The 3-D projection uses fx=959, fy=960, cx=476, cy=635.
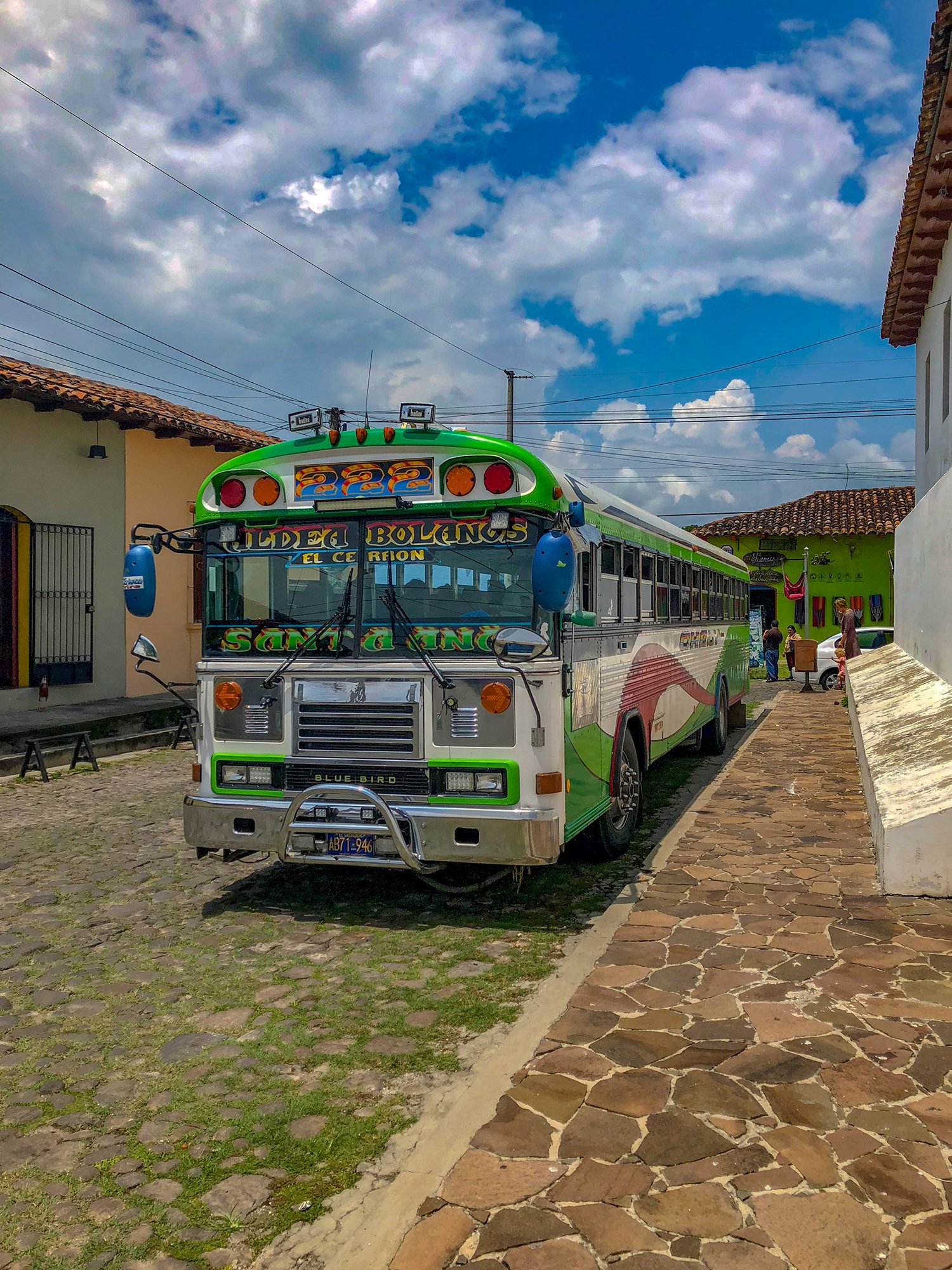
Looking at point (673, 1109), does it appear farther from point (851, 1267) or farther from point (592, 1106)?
point (851, 1267)

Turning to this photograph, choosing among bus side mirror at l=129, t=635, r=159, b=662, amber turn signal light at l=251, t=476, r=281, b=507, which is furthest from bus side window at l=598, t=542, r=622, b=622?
bus side mirror at l=129, t=635, r=159, b=662

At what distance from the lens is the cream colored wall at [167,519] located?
53.5ft

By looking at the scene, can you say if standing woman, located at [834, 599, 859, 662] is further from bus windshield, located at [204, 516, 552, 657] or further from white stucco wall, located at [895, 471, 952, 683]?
bus windshield, located at [204, 516, 552, 657]

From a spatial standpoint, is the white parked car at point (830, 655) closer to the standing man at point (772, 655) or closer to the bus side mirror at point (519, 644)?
the standing man at point (772, 655)

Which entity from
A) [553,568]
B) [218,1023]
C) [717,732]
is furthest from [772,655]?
[218,1023]

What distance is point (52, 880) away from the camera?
264 inches

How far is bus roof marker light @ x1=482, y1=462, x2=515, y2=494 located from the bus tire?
7.58 m

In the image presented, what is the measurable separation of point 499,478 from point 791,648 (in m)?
21.9

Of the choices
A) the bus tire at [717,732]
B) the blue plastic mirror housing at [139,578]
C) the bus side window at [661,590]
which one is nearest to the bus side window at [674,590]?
the bus side window at [661,590]

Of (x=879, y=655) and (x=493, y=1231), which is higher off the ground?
(x=879, y=655)

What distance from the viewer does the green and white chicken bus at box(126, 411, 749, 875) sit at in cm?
540

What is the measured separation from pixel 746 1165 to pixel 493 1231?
876mm

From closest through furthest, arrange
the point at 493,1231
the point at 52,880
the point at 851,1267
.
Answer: the point at 851,1267 → the point at 493,1231 → the point at 52,880

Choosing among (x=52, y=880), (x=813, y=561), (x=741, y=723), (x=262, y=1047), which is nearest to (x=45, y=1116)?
(x=262, y=1047)
